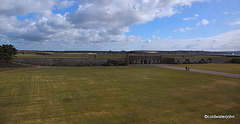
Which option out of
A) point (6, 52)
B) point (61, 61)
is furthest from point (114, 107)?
point (6, 52)

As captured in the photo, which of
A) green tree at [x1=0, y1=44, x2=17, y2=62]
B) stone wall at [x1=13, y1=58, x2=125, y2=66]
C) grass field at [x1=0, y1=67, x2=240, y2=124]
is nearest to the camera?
grass field at [x1=0, y1=67, x2=240, y2=124]

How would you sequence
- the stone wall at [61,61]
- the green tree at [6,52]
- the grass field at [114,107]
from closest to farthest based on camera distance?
the grass field at [114,107] → the green tree at [6,52] → the stone wall at [61,61]

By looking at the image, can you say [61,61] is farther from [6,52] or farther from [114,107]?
[114,107]

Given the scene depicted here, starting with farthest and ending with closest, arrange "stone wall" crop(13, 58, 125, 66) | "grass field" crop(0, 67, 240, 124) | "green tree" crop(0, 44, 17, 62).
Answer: "stone wall" crop(13, 58, 125, 66) → "green tree" crop(0, 44, 17, 62) → "grass field" crop(0, 67, 240, 124)

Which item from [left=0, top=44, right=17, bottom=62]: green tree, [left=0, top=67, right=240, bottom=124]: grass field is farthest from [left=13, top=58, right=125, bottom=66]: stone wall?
[left=0, top=67, right=240, bottom=124]: grass field

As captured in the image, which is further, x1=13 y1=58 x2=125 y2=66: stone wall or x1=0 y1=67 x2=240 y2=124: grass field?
x1=13 y1=58 x2=125 y2=66: stone wall

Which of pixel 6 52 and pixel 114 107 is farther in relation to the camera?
pixel 6 52

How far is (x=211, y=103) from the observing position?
13.2m

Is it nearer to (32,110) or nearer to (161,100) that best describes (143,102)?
(161,100)

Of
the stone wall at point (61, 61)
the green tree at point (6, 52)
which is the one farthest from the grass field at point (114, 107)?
the stone wall at point (61, 61)

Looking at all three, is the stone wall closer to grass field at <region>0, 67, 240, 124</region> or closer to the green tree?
the green tree

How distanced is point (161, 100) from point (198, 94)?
5191 mm

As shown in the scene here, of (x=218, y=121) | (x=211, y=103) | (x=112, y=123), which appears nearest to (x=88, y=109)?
(x=112, y=123)

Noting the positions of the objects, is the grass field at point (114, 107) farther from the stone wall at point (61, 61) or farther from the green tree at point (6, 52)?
the stone wall at point (61, 61)
